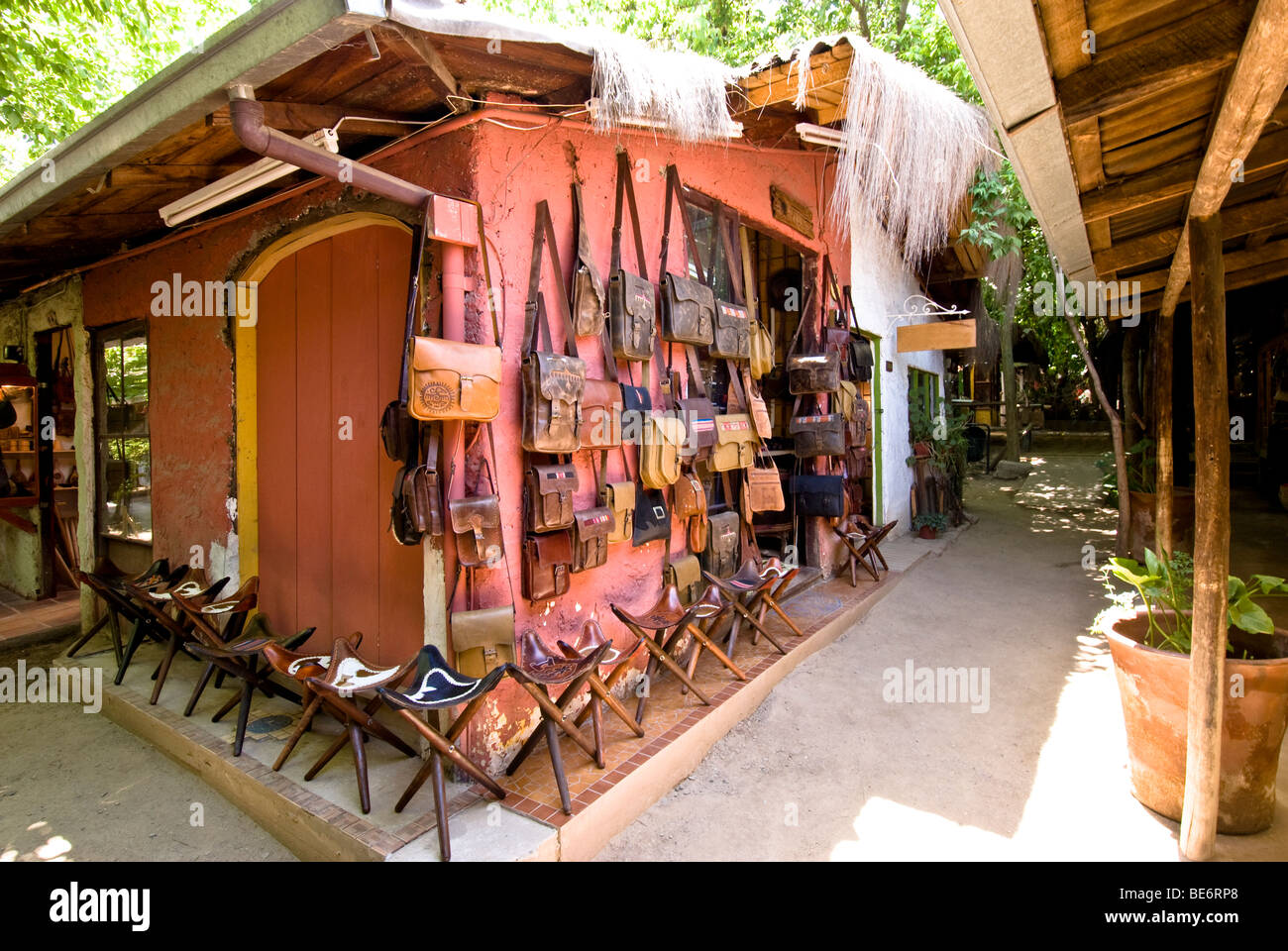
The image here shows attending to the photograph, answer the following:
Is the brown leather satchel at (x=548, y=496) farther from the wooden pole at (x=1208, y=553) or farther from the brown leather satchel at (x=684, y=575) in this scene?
the wooden pole at (x=1208, y=553)

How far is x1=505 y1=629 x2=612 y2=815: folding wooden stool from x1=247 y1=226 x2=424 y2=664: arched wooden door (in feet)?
2.18

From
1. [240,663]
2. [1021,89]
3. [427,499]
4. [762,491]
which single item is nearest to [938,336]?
[762,491]

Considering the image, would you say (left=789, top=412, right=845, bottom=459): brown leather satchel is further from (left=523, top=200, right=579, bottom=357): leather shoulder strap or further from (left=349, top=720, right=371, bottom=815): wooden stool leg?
(left=349, top=720, right=371, bottom=815): wooden stool leg

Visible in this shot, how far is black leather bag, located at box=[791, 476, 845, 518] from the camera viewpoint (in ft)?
19.0

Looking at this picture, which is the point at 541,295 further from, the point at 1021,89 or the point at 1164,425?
the point at 1164,425

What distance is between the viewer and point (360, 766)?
8.82 feet

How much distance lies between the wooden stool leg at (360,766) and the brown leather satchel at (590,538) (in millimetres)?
1195

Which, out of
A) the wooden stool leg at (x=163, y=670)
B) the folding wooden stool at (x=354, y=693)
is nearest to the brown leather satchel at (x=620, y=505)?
the folding wooden stool at (x=354, y=693)

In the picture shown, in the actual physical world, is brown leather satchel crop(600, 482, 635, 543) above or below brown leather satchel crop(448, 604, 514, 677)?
above

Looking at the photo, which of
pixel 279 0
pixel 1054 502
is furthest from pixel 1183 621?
pixel 1054 502

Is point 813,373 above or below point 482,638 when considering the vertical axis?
above

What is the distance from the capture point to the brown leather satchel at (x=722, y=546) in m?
4.64

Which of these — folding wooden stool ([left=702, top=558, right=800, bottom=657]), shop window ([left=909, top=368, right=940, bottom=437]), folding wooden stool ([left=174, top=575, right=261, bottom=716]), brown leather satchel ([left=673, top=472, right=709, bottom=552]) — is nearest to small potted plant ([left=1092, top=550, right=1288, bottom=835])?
folding wooden stool ([left=702, top=558, right=800, bottom=657])

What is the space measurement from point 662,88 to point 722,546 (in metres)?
2.83
